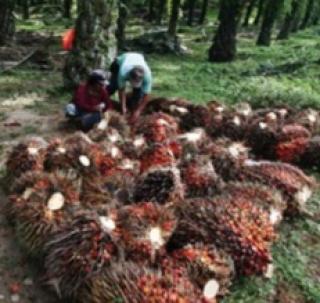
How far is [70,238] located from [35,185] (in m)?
0.92

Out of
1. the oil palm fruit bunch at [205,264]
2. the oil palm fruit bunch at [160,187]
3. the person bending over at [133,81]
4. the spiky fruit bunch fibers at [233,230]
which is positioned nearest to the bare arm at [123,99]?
the person bending over at [133,81]

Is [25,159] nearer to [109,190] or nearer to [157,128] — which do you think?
[109,190]

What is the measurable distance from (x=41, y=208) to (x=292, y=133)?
11.2 ft

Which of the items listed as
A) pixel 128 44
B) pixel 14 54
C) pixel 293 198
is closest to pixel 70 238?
pixel 293 198

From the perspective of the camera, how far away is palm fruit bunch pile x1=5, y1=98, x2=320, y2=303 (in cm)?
409

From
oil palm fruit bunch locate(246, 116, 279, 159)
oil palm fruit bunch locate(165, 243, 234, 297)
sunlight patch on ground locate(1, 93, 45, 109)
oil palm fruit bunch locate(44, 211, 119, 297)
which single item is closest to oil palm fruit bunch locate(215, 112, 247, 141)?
oil palm fruit bunch locate(246, 116, 279, 159)

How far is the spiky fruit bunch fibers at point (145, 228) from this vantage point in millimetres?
4250

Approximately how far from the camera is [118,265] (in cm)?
402

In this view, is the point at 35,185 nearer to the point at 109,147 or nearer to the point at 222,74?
the point at 109,147

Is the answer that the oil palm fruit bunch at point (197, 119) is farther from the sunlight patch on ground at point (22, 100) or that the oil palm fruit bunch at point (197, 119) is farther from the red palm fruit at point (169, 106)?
the sunlight patch on ground at point (22, 100)

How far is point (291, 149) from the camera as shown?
692 centimetres

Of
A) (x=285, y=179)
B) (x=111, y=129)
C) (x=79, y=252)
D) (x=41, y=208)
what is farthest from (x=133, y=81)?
(x=79, y=252)

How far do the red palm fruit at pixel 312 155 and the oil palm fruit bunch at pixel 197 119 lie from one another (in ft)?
3.95

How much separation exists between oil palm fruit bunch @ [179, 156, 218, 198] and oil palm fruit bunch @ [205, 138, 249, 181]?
25cm
